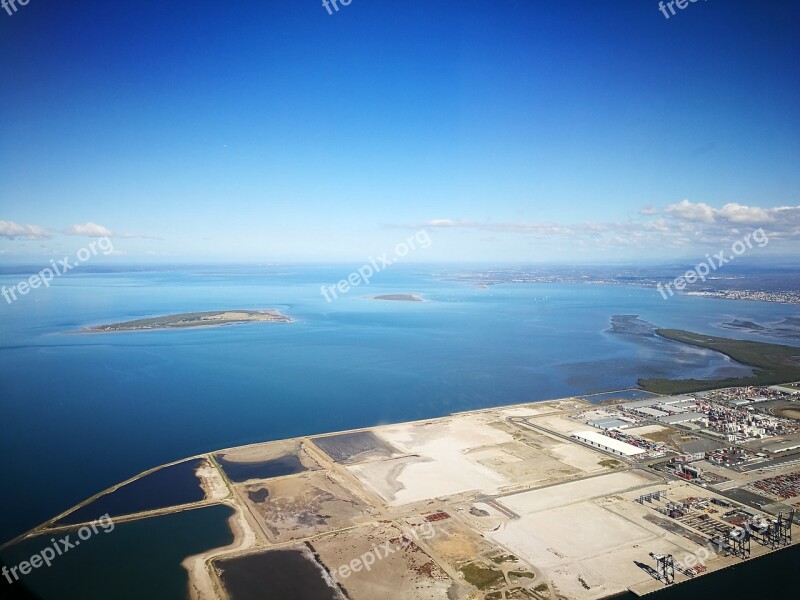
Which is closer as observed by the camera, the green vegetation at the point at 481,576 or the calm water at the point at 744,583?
the calm water at the point at 744,583

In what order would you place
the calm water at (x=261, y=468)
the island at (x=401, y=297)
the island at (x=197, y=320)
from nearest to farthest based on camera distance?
the calm water at (x=261, y=468) < the island at (x=197, y=320) < the island at (x=401, y=297)

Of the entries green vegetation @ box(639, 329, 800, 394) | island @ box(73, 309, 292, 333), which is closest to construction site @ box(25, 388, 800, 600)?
green vegetation @ box(639, 329, 800, 394)

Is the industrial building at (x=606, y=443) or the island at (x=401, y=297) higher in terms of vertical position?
the island at (x=401, y=297)

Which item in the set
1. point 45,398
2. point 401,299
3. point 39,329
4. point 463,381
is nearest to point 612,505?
point 463,381

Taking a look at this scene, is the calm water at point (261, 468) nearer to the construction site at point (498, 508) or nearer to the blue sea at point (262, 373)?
the construction site at point (498, 508)

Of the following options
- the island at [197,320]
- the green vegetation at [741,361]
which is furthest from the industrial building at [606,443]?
the island at [197,320]

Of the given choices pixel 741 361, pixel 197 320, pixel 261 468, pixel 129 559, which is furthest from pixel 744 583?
pixel 197 320

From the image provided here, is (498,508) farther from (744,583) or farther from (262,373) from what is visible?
(262,373)
